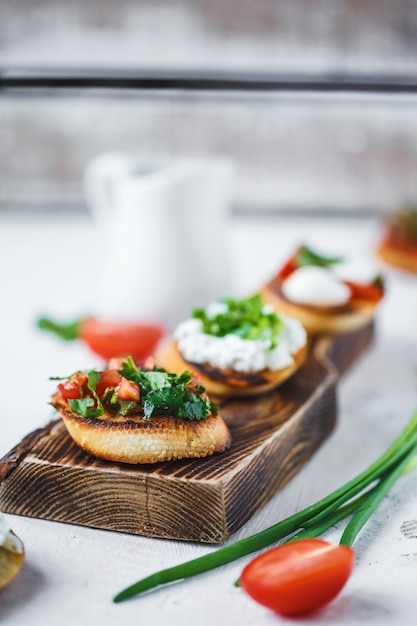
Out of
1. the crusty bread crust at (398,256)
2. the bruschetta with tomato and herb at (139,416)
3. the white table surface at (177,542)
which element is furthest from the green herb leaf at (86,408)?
the crusty bread crust at (398,256)

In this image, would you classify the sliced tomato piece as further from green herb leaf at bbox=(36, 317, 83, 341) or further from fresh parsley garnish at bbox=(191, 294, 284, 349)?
green herb leaf at bbox=(36, 317, 83, 341)

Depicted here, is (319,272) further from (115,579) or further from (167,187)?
(115,579)

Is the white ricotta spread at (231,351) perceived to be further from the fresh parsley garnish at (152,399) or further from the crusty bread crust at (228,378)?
the fresh parsley garnish at (152,399)

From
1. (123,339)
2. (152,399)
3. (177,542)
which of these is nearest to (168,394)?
(152,399)

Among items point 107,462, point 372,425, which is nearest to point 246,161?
A: point 372,425

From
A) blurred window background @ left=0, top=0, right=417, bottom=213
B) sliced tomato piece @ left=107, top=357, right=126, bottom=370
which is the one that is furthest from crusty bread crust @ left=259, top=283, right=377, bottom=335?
blurred window background @ left=0, top=0, right=417, bottom=213
